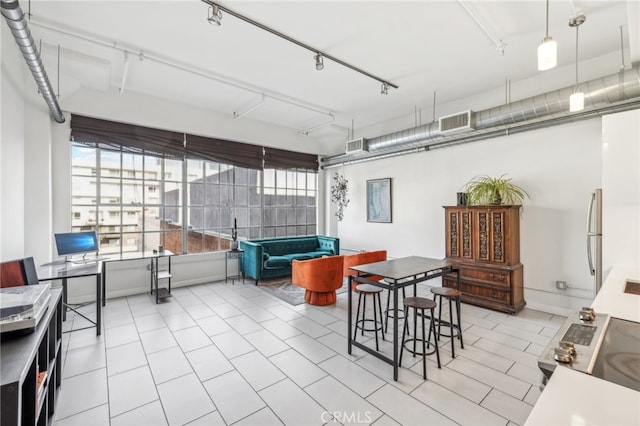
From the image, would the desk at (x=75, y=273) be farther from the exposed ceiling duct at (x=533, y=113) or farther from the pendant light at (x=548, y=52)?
the exposed ceiling duct at (x=533, y=113)

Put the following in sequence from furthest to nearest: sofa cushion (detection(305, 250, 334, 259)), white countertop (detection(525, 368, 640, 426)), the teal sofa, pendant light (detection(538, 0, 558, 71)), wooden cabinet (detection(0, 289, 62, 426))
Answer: sofa cushion (detection(305, 250, 334, 259)) → the teal sofa → pendant light (detection(538, 0, 558, 71)) → wooden cabinet (detection(0, 289, 62, 426)) → white countertop (detection(525, 368, 640, 426))

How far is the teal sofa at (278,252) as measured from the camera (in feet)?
18.4

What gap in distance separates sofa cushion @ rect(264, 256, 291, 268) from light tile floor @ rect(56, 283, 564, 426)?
174cm

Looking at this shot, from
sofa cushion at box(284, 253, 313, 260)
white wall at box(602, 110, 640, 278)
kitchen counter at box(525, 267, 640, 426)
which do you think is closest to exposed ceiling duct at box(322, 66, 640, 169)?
white wall at box(602, 110, 640, 278)

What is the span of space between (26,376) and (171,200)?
4.64m

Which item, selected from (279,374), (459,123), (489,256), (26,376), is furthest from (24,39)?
(489,256)

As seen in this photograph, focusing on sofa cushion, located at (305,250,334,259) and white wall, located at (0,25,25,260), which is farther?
sofa cushion, located at (305,250,334,259)

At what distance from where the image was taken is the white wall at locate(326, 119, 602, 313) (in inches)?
151

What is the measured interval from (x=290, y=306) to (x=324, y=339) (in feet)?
3.93

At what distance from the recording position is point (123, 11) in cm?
280

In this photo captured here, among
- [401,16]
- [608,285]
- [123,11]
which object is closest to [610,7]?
[401,16]

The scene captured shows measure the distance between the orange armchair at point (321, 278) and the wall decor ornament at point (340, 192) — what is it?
2.97 metres

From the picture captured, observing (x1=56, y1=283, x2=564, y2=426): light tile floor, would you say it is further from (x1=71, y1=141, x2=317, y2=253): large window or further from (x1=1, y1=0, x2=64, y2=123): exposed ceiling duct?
(x1=1, y1=0, x2=64, y2=123): exposed ceiling duct

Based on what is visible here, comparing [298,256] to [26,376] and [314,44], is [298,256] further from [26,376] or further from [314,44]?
[26,376]
